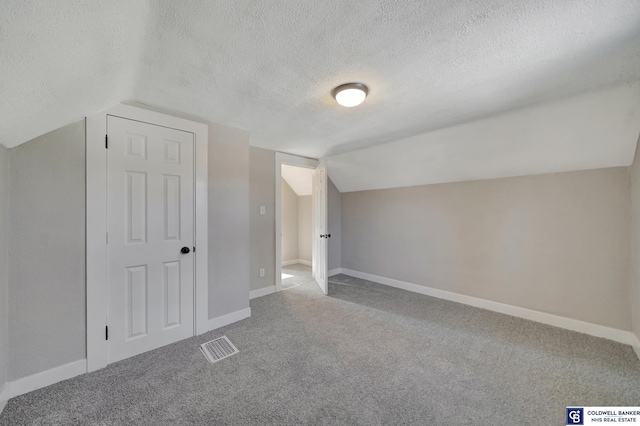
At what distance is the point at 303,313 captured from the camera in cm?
291

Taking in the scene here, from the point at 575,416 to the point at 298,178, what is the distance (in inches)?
192

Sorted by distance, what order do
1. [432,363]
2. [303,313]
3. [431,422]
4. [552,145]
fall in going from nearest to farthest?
[431,422]
[432,363]
[552,145]
[303,313]

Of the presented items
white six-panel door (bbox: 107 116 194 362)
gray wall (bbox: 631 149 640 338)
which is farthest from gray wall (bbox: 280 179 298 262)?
gray wall (bbox: 631 149 640 338)

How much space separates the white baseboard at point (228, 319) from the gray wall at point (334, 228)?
222 centimetres

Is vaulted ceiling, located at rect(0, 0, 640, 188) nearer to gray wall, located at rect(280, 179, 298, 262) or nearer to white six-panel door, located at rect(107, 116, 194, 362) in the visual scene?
white six-panel door, located at rect(107, 116, 194, 362)

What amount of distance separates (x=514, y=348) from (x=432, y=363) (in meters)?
0.87

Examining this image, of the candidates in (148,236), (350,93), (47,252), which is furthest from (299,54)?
(47,252)

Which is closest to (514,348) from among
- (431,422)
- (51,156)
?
(431,422)

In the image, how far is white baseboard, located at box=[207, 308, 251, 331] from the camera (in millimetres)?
2494

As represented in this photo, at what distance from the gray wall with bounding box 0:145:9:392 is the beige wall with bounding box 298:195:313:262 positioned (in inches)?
174

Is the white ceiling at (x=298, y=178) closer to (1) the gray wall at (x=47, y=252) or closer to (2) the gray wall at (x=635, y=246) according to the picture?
(1) the gray wall at (x=47, y=252)

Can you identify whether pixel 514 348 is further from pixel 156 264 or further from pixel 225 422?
pixel 156 264

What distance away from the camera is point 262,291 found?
3521 mm

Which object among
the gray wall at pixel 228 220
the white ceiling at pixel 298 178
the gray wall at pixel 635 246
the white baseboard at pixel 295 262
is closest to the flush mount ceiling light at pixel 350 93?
the gray wall at pixel 228 220
